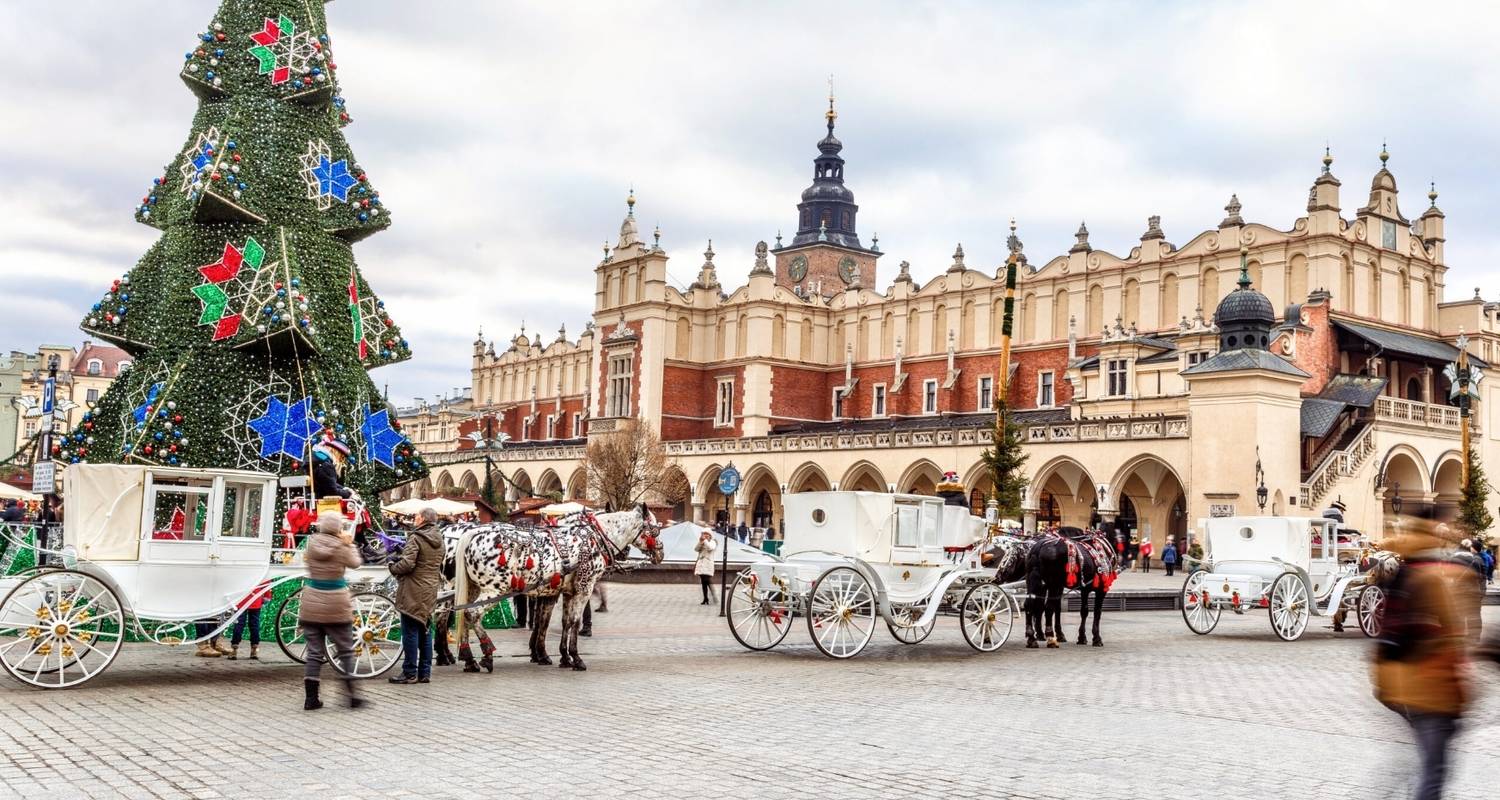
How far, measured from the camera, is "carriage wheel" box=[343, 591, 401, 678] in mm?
11359

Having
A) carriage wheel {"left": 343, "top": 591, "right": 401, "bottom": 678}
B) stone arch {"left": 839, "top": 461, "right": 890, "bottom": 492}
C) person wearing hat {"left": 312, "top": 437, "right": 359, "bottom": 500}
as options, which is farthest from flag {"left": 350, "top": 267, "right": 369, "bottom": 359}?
stone arch {"left": 839, "top": 461, "right": 890, "bottom": 492}

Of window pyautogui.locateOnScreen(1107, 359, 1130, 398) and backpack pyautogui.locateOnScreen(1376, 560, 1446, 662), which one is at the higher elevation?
window pyautogui.locateOnScreen(1107, 359, 1130, 398)

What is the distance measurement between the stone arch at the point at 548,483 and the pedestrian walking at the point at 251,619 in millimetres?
48094

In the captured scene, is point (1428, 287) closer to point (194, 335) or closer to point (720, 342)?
point (720, 342)

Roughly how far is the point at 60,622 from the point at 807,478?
39.6 meters

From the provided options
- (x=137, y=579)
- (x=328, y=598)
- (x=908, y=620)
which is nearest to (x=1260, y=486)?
(x=908, y=620)

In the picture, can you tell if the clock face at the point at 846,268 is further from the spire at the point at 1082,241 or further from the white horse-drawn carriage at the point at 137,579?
the white horse-drawn carriage at the point at 137,579

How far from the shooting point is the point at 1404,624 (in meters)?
5.84

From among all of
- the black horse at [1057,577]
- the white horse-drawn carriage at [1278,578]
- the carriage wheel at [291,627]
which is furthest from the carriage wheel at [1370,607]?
the carriage wheel at [291,627]

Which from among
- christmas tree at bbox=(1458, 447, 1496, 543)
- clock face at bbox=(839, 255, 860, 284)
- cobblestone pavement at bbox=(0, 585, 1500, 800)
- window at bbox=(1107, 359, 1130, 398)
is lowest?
cobblestone pavement at bbox=(0, 585, 1500, 800)

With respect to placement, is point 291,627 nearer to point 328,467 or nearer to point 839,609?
point 328,467

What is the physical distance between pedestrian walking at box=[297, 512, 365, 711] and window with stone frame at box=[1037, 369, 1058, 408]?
42.9 metres

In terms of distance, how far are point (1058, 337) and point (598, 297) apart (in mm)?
22062

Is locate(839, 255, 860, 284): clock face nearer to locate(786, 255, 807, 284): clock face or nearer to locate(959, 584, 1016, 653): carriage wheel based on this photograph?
locate(786, 255, 807, 284): clock face
